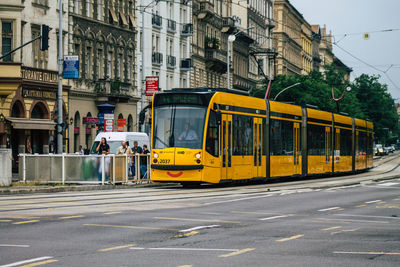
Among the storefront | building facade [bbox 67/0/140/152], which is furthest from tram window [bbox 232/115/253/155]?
building facade [bbox 67/0/140/152]

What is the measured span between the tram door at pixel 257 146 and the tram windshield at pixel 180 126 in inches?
174

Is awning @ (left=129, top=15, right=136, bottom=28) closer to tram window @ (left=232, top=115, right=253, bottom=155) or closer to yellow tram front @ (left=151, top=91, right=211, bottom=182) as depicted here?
tram window @ (left=232, top=115, right=253, bottom=155)

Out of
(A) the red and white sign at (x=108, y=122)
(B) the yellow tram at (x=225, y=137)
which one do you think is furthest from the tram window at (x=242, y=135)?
(A) the red and white sign at (x=108, y=122)

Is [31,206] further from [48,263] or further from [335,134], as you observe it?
A: [335,134]

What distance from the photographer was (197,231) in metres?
14.0

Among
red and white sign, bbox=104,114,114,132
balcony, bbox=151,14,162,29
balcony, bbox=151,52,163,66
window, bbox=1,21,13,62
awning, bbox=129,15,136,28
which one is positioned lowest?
red and white sign, bbox=104,114,114,132

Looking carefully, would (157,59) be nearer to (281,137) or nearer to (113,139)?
(113,139)

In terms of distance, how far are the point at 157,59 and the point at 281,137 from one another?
3227 cm

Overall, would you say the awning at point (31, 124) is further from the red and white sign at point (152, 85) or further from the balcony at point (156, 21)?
the balcony at point (156, 21)

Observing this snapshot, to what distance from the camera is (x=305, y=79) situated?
92188 mm

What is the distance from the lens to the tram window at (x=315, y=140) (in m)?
38.4

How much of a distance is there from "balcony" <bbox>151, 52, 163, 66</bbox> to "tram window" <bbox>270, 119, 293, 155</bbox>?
100 ft

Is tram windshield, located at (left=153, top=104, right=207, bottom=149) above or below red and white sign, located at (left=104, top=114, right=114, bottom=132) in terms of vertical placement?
below

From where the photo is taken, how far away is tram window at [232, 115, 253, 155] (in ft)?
96.5
